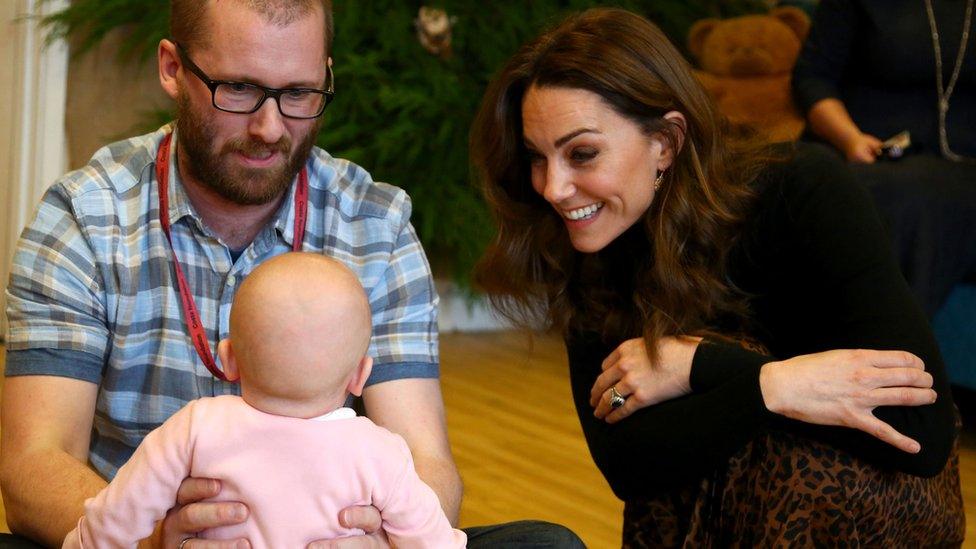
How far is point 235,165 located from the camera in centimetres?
167

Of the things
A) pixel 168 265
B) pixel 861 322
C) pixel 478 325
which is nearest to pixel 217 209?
pixel 168 265

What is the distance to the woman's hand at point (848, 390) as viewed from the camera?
1748mm

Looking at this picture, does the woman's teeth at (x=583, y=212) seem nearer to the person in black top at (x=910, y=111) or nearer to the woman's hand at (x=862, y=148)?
the person in black top at (x=910, y=111)

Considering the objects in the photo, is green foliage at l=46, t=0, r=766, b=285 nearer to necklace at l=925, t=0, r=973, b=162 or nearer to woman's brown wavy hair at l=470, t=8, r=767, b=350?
necklace at l=925, t=0, r=973, b=162

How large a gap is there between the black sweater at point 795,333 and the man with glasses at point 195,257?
0.29 meters

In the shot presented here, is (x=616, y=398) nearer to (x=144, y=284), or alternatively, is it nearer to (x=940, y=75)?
(x=144, y=284)

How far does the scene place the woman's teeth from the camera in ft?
6.12

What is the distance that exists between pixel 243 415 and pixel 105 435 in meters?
0.58

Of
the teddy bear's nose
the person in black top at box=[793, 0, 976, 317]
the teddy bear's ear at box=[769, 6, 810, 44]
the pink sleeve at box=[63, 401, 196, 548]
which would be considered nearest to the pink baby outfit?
the pink sleeve at box=[63, 401, 196, 548]

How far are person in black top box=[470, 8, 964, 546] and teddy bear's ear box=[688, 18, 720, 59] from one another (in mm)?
2262

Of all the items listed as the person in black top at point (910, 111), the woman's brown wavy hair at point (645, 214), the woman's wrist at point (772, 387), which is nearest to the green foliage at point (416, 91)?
the person in black top at point (910, 111)

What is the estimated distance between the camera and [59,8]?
145 inches

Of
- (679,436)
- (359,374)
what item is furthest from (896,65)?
(359,374)

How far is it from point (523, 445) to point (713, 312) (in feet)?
4.30
